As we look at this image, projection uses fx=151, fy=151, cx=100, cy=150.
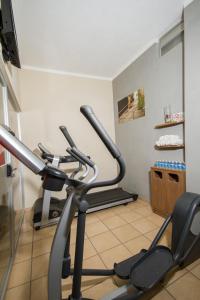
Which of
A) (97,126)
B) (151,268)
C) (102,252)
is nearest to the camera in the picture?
(97,126)

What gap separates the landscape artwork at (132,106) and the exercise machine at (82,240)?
1837 millimetres

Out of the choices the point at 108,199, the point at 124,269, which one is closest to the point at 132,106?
the point at 108,199

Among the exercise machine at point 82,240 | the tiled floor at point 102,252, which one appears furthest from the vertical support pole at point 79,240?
the tiled floor at point 102,252

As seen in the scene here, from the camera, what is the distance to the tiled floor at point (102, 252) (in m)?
1.20

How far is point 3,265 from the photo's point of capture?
1349 millimetres

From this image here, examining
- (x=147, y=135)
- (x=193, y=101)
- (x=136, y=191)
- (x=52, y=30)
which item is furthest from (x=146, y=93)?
(x=136, y=191)

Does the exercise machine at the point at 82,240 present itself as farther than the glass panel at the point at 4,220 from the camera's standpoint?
No

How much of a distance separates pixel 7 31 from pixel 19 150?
5.18 feet

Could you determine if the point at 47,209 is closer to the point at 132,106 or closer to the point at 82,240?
the point at 82,240

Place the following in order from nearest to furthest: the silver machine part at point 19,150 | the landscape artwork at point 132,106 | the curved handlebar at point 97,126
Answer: the silver machine part at point 19,150 → the curved handlebar at point 97,126 → the landscape artwork at point 132,106

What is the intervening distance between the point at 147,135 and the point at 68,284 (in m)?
2.27

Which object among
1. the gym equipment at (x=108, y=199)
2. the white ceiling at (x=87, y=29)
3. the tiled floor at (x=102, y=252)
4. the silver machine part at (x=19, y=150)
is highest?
the white ceiling at (x=87, y=29)

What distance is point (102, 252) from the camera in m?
1.62

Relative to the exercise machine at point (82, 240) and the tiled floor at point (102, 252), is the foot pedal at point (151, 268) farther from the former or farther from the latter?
the tiled floor at point (102, 252)
